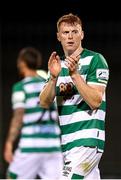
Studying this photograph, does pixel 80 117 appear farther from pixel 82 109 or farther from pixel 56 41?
A: pixel 56 41

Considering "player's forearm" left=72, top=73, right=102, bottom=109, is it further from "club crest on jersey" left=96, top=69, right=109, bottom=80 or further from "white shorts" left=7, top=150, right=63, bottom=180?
"white shorts" left=7, top=150, right=63, bottom=180

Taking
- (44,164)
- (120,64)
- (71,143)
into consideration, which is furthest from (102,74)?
(120,64)

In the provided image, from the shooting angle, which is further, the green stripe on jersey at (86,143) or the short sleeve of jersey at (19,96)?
the short sleeve of jersey at (19,96)

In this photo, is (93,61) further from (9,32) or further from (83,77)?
(9,32)

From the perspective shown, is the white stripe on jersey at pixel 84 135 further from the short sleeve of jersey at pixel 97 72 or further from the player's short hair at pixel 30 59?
the player's short hair at pixel 30 59

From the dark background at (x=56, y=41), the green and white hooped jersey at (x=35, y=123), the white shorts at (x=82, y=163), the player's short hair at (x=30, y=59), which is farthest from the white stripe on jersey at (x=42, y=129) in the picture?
the dark background at (x=56, y=41)

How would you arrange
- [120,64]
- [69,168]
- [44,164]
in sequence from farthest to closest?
1. [120,64]
2. [44,164]
3. [69,168]

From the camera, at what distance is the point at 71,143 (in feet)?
22.9

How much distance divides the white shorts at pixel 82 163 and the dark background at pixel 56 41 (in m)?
7.51

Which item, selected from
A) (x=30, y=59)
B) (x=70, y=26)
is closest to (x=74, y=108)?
(x=70, y=26)

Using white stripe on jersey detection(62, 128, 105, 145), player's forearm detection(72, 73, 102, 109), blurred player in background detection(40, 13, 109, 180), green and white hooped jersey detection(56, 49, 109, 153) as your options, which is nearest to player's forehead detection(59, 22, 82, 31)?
blurred player in background detection(40, 13, 109, 180)

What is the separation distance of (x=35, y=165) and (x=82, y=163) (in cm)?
347

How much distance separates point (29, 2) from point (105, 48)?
4.83 feet

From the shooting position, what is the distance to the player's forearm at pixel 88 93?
662 centimetres
